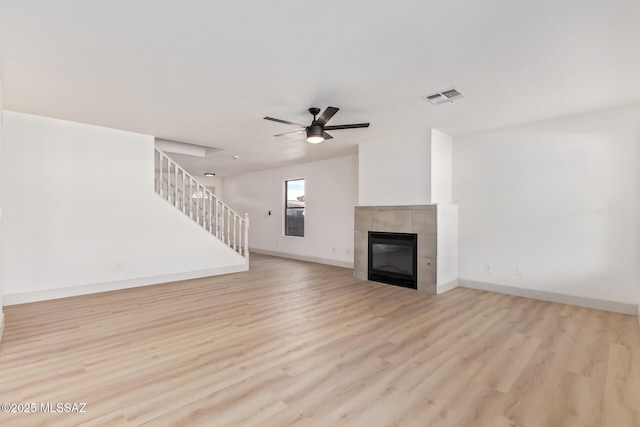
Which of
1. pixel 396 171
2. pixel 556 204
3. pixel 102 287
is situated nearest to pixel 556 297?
pixel 556 204

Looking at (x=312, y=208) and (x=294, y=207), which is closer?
(x=312, y=208)

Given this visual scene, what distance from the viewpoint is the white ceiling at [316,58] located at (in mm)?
2041

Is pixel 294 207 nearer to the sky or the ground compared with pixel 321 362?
nearer to the sky

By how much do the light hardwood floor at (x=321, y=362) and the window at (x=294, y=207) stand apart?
4238mm

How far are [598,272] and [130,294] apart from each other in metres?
6.69

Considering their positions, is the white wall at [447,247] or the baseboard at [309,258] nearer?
the white wall at [447,247]

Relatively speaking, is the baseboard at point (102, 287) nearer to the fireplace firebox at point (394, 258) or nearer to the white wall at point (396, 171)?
the fireplace firebox at point (394, 258)

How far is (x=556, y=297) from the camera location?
4.27m

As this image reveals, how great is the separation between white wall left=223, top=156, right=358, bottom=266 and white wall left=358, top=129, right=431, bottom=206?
1117 mm

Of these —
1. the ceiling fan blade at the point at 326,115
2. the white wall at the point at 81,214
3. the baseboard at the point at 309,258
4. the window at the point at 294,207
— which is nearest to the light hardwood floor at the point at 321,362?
the white wall at the point at 81,214

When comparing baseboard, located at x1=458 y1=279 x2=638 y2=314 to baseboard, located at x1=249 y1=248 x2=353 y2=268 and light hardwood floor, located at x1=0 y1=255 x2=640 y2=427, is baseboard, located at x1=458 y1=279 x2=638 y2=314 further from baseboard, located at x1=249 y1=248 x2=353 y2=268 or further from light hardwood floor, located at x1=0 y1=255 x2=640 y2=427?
baseboard, located at x1=249 y1=248 x2=353 y2=268

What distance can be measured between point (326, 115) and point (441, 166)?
2.53m

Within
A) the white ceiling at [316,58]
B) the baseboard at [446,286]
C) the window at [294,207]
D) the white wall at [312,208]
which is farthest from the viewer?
the window at [294,207]

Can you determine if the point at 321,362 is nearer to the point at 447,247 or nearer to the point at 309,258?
the point at 447,247
